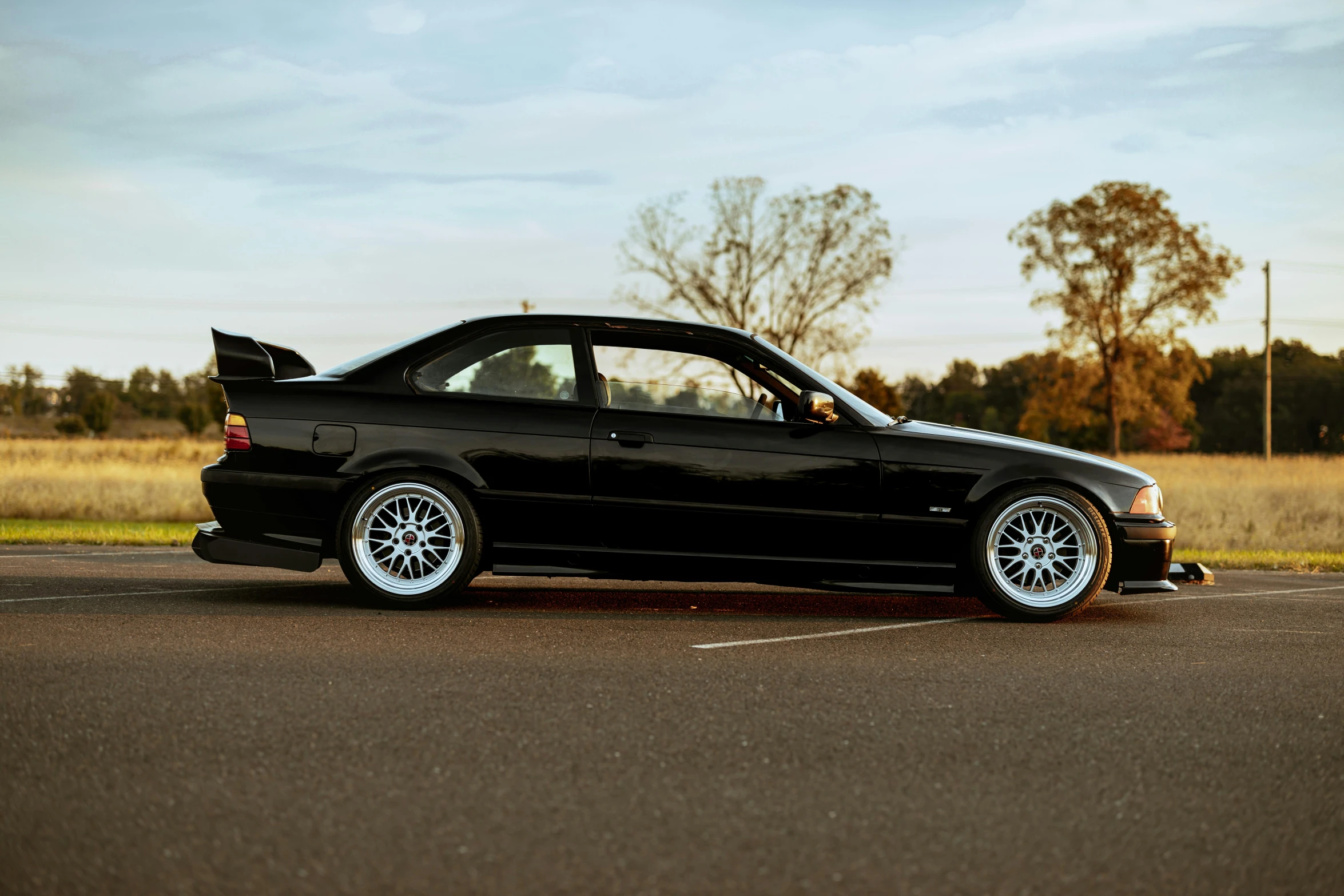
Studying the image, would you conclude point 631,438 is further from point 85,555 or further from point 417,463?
point 85,555

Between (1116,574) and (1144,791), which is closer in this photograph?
(1144,791)

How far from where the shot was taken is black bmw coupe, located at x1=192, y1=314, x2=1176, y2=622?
21.2ft

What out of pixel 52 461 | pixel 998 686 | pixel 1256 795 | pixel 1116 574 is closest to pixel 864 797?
pixel 1256 795

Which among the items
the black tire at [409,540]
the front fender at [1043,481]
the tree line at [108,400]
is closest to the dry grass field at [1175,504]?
the front fender at [1043,481]

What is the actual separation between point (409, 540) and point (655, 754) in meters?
3.24

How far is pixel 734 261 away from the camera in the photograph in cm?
3784

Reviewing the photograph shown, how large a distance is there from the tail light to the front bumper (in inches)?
191

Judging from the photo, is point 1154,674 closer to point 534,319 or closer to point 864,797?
point 864,797

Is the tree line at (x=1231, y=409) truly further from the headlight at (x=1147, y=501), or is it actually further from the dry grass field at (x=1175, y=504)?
the headlight at (x=1147, y=501)

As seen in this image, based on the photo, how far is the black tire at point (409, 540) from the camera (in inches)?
255

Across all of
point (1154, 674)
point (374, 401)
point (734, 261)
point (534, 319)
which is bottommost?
point (1154, 674)

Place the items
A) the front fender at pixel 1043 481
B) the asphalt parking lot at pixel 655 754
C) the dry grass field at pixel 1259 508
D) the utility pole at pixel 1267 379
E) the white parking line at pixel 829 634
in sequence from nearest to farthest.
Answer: the asphalt parking lot at pixel 655 754 < the white parking line at pixel 829 634 < the front fender at pixel 1043 481 < the dry grass field at pixel 1259 508 < the utility pole at pixel 1267 379

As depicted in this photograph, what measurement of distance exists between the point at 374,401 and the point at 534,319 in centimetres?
102

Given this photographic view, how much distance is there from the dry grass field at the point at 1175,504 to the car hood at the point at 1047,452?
16.4 feet
